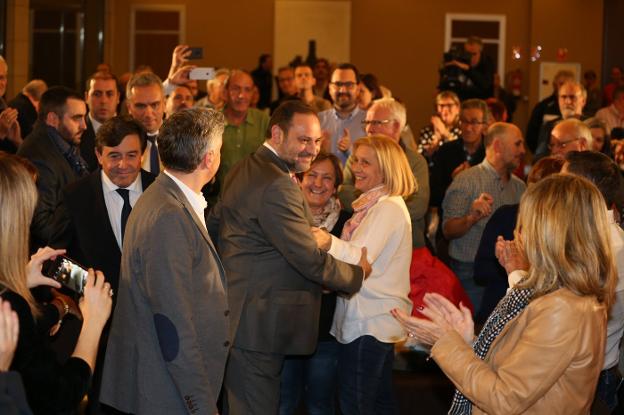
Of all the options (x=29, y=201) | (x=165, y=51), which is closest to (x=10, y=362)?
(x=29, y=201)

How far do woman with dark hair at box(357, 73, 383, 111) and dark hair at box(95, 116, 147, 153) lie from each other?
3170 mm

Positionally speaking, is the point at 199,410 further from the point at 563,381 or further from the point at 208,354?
the point at 563,381

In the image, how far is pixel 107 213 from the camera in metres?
4.63

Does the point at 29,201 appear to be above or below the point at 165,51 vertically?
below

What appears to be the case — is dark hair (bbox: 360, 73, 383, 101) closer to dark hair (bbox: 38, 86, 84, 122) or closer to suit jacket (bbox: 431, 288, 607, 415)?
dark hair (bbox: 38, 86, 84, 122)

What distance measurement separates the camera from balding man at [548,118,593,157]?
6.31m

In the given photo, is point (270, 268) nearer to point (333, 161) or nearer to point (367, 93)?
point (333, 161)

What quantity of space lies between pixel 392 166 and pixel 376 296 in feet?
2.10

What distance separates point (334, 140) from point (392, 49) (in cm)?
1019

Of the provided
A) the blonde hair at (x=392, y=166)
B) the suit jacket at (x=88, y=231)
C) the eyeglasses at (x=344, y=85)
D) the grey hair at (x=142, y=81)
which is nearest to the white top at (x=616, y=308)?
the blonde hair at (x=392, y=166)

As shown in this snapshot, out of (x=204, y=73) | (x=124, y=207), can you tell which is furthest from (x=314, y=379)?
(x=204, y=73)

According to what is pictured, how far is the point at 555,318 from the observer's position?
2.85 metres

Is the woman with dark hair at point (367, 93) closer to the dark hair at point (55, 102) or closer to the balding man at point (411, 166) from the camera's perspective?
the balding man at point (411, 166)

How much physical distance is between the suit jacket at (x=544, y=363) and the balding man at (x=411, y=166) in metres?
2.87
